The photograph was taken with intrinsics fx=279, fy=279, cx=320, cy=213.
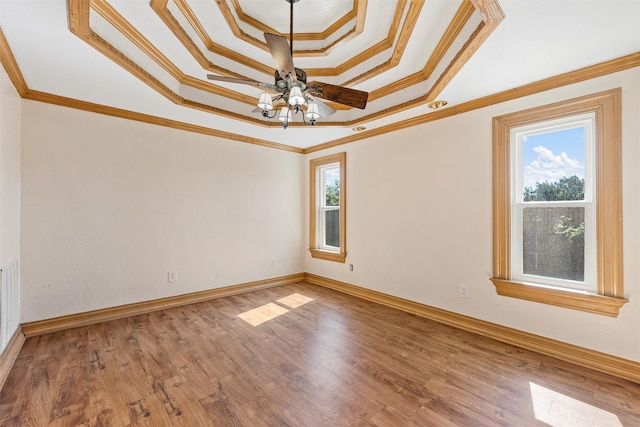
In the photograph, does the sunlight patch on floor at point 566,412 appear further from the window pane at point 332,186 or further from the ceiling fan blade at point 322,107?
the window pane at point 332,186

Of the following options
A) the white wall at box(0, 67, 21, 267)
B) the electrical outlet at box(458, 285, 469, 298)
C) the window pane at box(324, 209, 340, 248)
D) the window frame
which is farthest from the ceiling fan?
the window pane at box(324, 209, 340, 248)

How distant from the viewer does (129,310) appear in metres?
3.24

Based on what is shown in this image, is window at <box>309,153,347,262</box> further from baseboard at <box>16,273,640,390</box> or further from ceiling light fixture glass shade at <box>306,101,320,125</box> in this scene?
ceiling light fixture glass shade at <box>306,101,320,125</box>

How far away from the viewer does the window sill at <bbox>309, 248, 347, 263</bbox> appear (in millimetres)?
4301

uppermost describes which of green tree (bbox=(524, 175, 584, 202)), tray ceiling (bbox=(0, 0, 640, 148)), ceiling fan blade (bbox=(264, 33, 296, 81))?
tray ceiling (bbox=(0, 0, 640, 148))

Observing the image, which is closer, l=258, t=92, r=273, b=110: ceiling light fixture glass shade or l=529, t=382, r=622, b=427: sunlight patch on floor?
l=529, t=382, r=622, b=427: sunlight patch on floor

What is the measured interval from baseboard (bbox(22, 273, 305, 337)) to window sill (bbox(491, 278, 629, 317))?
10.4 ft

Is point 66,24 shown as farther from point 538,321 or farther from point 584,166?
point 538,321

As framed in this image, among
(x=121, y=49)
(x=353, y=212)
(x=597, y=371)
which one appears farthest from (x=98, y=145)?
(x=597, y=371)

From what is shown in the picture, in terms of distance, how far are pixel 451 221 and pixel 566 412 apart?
1.74 m

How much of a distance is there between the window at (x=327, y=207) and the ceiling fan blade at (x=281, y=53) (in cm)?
252

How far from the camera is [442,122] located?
3100mm

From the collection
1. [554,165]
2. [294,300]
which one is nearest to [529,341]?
[554,165]

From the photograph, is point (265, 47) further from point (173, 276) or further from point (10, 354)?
point (10, 354)
